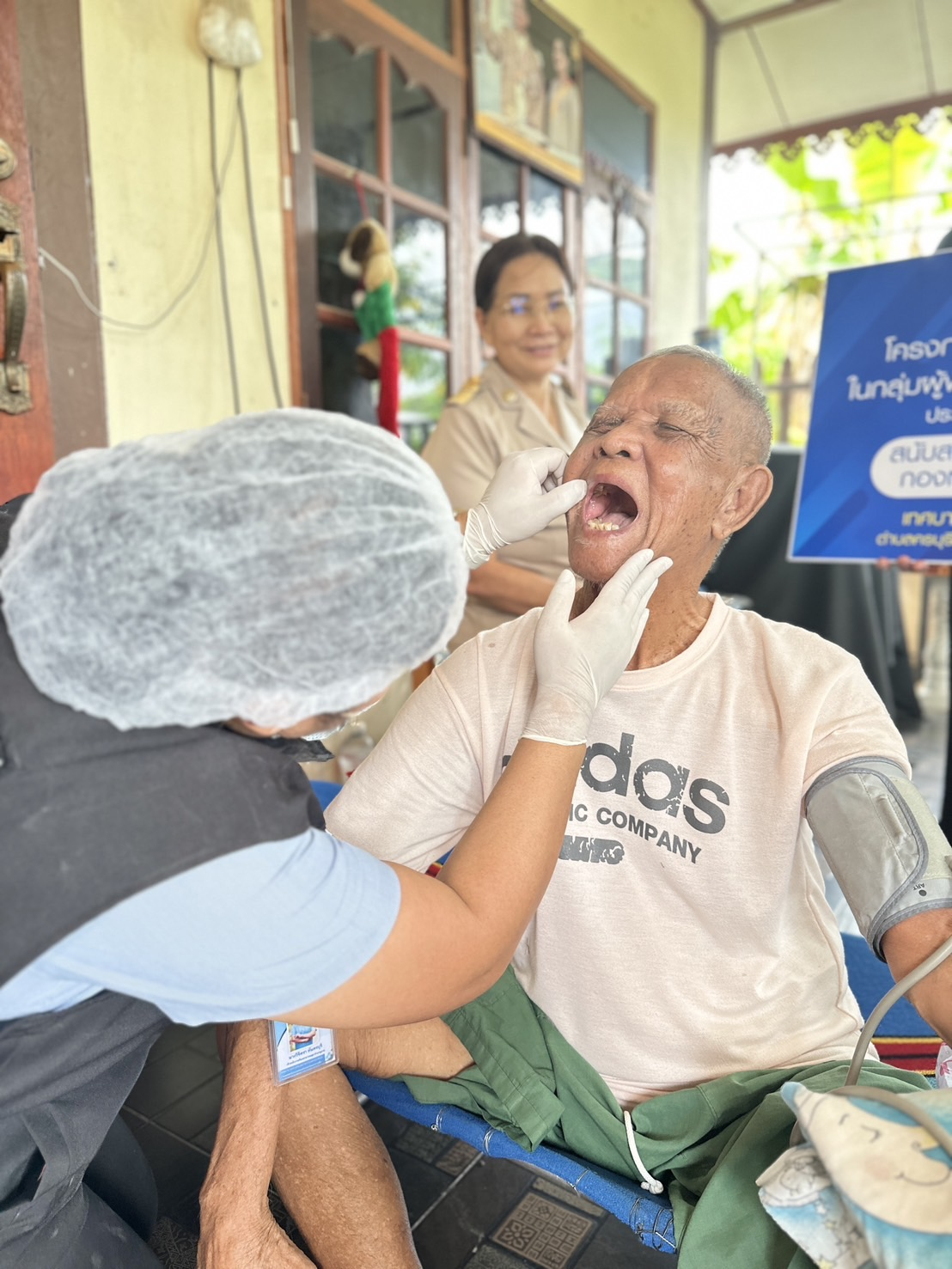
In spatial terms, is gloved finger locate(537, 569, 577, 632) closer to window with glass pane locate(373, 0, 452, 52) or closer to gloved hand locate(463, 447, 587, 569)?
gloved hand locate(463, 447, 587, 569)

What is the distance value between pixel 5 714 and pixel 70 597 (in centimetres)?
14

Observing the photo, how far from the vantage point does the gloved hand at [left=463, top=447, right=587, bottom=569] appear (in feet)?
5.01

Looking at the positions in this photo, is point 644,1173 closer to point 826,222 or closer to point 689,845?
point 689,845

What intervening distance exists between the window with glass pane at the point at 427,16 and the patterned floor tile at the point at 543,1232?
3.89m

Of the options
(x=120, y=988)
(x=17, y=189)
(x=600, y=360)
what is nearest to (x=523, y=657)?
(x=120, y=988)

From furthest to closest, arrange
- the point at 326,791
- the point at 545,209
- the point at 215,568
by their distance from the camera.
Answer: the point at 545,209, the point at 326,791, the point at 215,568

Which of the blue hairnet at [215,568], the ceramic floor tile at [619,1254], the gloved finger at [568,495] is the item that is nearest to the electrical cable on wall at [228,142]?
the gloved finger at [568,495]

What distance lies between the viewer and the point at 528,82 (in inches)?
170

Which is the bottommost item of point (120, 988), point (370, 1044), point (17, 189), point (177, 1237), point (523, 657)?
point (177, 1237)

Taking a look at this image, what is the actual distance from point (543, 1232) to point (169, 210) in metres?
2.72

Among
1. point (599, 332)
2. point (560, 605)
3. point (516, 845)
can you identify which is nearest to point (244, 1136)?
point (516, 845)

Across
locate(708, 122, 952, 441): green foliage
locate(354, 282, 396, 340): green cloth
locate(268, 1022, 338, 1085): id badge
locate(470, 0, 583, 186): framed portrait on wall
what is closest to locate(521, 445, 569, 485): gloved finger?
locate(268, 1022, 338, 1085): id badge

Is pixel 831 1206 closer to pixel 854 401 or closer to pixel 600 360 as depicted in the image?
pixel 854 401

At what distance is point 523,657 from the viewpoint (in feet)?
4.80
